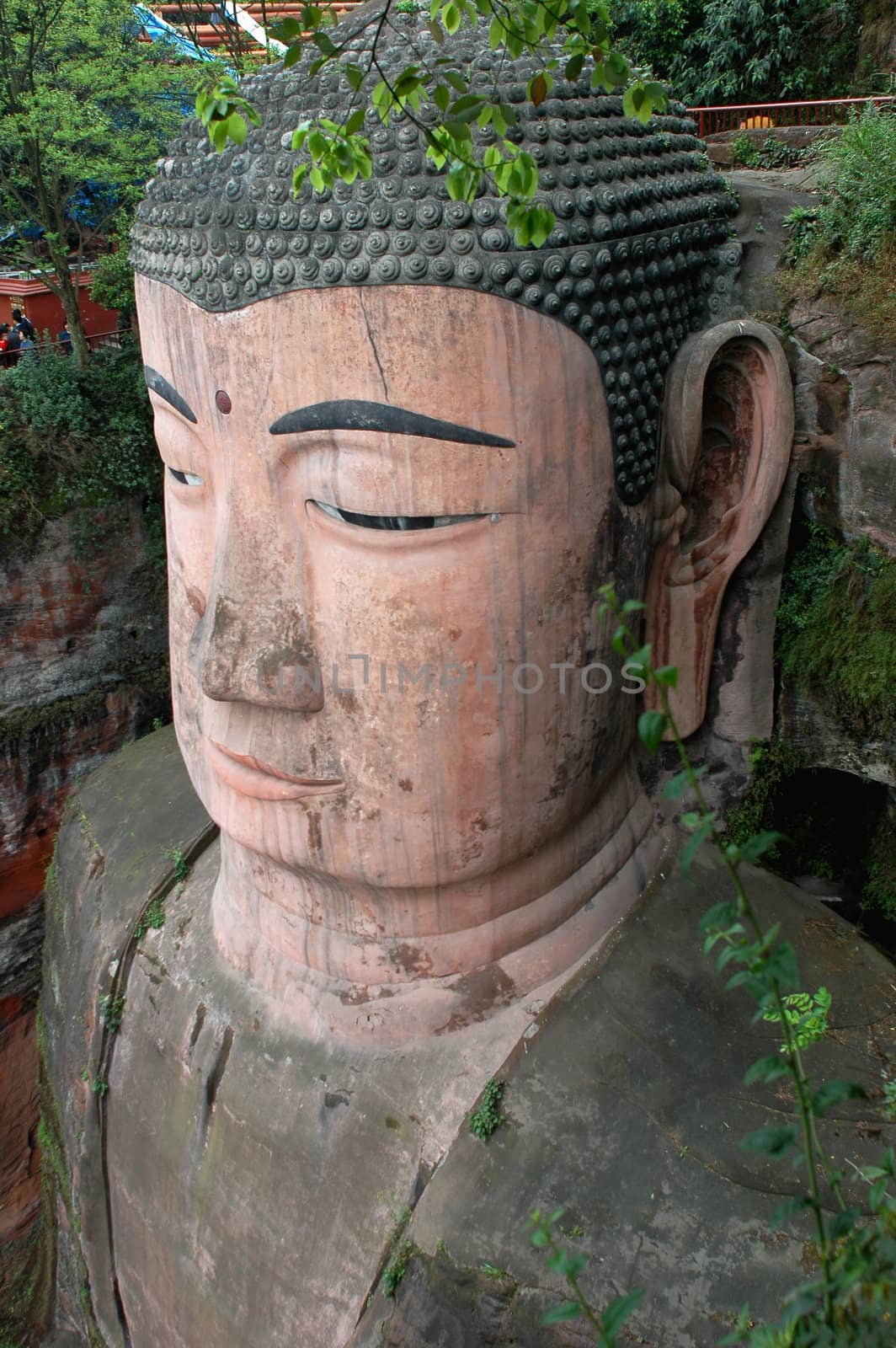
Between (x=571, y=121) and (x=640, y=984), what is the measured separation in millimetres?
2604

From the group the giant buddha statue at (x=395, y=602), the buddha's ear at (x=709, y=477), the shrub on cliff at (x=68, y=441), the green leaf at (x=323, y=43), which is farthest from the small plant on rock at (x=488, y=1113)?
the shrub on cliff at (x=68, y=441)

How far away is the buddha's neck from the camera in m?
3.58

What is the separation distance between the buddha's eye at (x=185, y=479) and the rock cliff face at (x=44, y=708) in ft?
14.6

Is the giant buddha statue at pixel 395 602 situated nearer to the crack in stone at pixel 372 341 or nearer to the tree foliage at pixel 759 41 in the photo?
the crack in stone at pixel 372 341

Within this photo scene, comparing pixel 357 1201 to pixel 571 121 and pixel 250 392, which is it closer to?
pixel 250 392

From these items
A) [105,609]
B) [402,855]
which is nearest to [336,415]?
[402,855]

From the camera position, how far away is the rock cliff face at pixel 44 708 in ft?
24.4

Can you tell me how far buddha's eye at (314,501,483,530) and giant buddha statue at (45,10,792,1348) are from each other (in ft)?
0.04

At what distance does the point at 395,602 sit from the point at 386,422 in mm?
490

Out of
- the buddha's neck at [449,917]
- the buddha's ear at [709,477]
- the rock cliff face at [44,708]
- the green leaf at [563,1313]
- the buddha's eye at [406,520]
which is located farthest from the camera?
the rock cliff face at [44,708]

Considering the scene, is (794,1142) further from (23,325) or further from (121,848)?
(23,325)

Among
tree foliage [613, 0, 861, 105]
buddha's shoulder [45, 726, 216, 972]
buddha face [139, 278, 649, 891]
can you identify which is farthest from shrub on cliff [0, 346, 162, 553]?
tree foliage [613, 0, 861, 105]

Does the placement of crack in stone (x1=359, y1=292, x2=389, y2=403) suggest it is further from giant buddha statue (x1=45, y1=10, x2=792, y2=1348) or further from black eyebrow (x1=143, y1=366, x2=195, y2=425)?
black eyebrow (x1=143, y1=366, x2=195, y2=425)

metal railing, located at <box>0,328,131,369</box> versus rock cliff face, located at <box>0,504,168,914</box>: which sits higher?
metal railing, located at <box>0,328,131,369</box>
